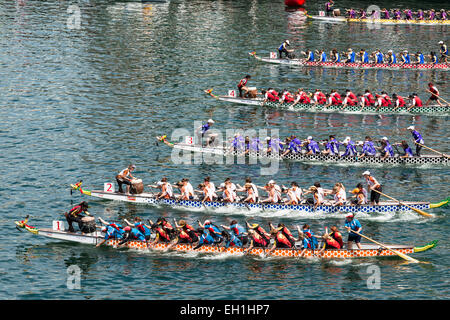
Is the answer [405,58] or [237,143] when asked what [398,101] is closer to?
[405,58]

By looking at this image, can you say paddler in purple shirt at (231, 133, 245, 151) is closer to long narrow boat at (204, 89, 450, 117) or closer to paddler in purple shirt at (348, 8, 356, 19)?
long narrow boat at (204, 89, 450, 117)

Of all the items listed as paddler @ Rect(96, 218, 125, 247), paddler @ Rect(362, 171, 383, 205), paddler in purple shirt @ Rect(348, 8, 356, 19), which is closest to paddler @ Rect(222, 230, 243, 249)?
paddler @ Rect(96, 218, 125, 247)

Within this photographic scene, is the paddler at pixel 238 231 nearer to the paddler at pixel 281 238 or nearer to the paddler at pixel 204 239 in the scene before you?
the paddler at pixel 204 239

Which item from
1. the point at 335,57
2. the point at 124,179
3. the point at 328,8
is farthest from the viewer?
the point at 328,8

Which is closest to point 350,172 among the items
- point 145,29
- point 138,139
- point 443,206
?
point 443,206

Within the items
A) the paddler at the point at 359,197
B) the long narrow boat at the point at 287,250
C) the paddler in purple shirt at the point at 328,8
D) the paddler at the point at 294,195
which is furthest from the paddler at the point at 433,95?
the paddler in purple shirt at the point at 328,8

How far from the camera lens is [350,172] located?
61.3 metres

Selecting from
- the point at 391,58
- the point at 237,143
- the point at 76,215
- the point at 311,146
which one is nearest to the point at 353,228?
the point at 311,146

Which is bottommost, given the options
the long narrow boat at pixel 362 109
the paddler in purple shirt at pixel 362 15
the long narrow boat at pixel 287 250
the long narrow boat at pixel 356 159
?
the long narrow boat at pixel 287 250

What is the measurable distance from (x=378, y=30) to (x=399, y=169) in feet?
191

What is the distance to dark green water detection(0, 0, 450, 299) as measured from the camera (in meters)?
44.6

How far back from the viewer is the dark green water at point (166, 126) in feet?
146

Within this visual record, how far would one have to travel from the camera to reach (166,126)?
72250 millimetres

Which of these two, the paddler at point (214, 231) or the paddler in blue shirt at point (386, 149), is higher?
the paddler in blue shirt at point (386, 149)
